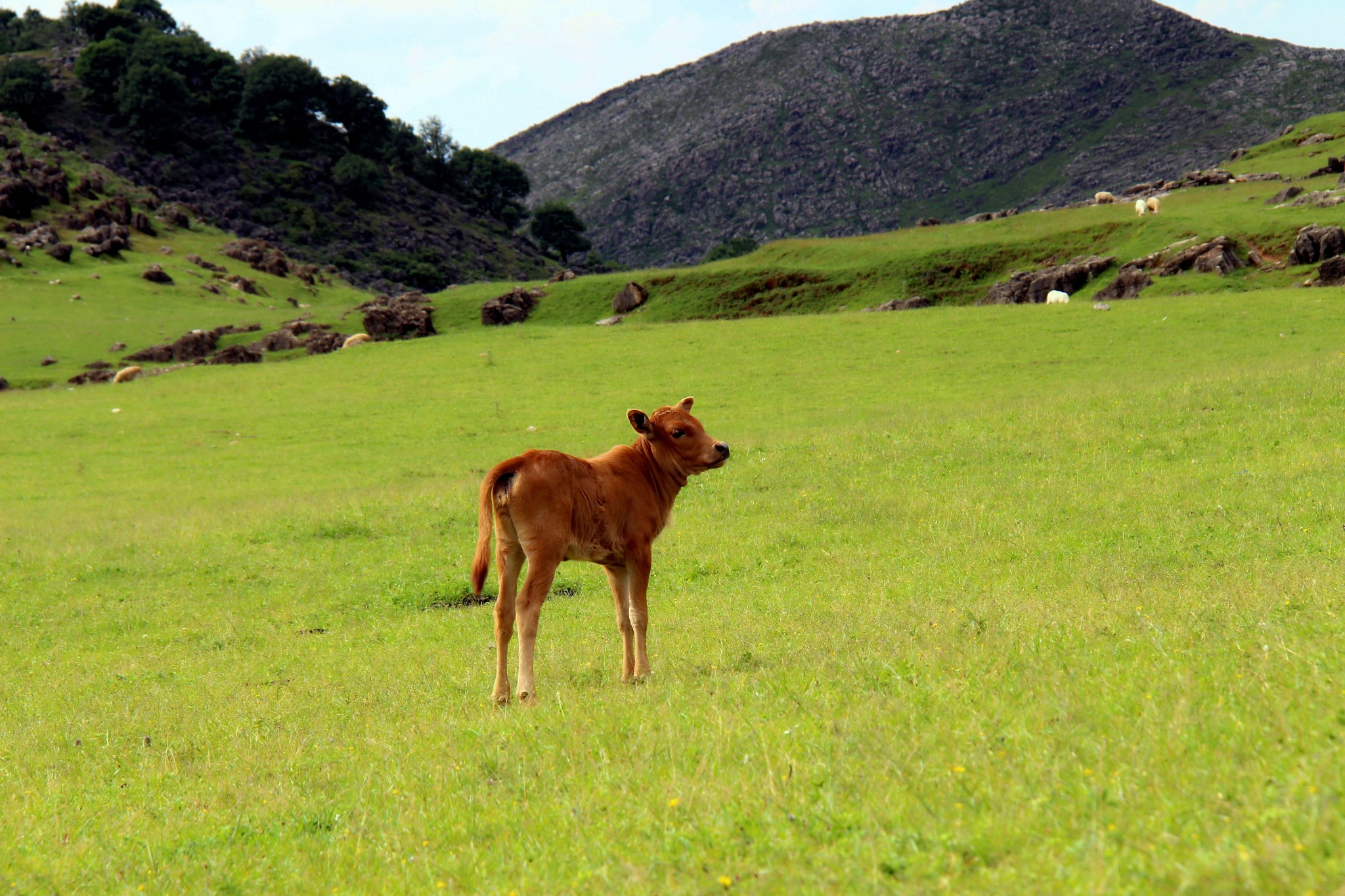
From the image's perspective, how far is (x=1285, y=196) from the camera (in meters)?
58.0

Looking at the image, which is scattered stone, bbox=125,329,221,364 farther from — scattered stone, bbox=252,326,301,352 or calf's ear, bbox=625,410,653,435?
calf's ear, bbox=625,410,653,435

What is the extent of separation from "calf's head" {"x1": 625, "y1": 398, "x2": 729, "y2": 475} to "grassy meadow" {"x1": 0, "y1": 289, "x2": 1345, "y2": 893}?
2.10 m

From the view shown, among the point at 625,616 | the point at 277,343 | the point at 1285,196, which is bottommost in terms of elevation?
the point at 625,616

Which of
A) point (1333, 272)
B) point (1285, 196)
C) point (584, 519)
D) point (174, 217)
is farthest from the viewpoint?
point (174, 217)

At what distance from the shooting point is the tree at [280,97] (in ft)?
438

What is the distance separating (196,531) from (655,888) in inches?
835

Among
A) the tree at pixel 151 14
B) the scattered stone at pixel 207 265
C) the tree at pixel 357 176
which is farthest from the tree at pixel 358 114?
the scattered stone at pixel 207 265

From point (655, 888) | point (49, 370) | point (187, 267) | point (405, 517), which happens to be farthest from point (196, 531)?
point (187, 267)

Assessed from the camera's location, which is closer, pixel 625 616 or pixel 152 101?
pixel 625 616

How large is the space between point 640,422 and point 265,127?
144828 mm

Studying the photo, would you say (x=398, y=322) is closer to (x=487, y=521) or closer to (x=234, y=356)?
(x=234, y=356)

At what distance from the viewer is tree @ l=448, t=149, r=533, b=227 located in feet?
514

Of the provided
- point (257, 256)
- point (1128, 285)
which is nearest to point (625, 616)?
point (1128, 285)

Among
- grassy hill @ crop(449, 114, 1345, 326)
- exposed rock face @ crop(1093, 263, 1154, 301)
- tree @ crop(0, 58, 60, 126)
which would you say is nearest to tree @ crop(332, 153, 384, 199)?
tree @ crop(0, 58, 60, 126)
